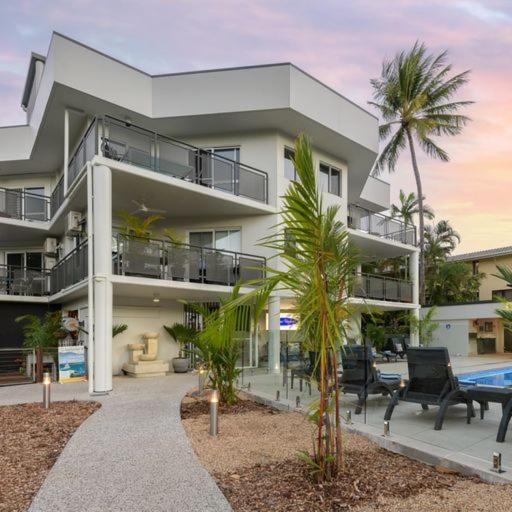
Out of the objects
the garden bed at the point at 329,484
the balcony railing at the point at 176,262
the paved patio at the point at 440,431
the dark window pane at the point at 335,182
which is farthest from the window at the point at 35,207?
the garden bed at the point at 329,484

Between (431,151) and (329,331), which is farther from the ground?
(431,151)

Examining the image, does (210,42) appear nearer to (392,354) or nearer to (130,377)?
(130,377)

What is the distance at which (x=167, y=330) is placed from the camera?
15.6m

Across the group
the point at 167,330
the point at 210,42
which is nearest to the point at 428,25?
the point at 210,42

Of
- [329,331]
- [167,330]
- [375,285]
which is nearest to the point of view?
[329,331]

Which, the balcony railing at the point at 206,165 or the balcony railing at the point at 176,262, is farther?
the balcony railing at the point at 206,165

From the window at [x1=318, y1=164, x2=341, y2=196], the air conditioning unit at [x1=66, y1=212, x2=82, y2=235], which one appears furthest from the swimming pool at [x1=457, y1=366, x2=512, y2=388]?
the air conditioning unit at [x1=66, y1=212, x2=82, y2=235]

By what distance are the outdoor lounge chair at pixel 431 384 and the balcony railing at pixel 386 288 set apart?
36.1 ft

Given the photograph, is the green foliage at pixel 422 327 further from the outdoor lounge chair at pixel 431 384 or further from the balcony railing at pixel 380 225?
the outdoor lounge chair at pixel 431 384

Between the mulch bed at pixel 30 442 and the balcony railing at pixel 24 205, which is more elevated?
the balcony railing at pixel 24 205

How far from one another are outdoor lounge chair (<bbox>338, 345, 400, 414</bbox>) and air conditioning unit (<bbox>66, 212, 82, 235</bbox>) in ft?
31.3

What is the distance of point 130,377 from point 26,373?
3.73m

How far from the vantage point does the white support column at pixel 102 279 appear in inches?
412

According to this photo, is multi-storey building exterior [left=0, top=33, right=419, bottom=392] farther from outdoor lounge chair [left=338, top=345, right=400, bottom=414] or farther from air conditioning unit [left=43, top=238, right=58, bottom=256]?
outdoor lounge chair [left=338, top=345, right=400, bottom=414]
